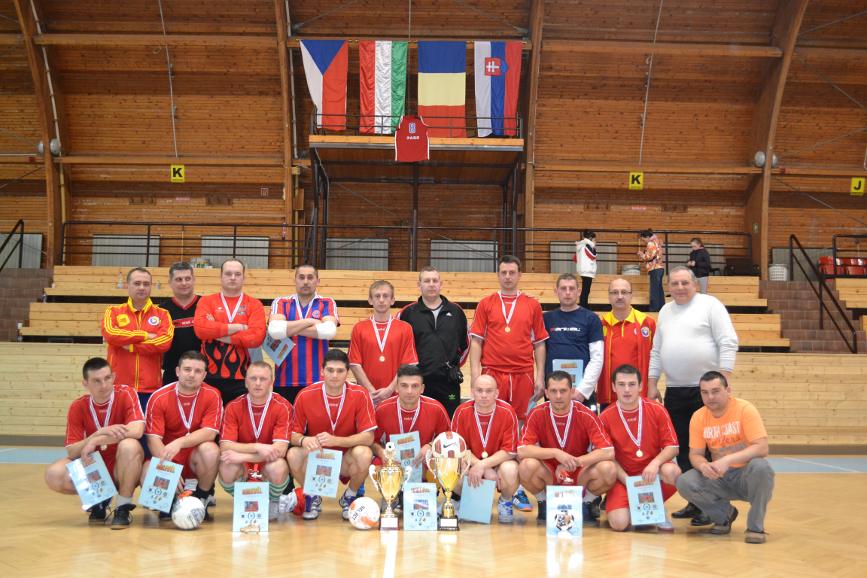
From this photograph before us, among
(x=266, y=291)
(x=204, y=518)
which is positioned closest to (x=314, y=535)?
(x=204, y=518)

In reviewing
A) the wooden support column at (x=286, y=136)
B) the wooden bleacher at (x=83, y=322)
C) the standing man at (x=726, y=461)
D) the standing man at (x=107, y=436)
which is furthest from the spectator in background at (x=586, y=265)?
the standing man at (x=107, y=436)

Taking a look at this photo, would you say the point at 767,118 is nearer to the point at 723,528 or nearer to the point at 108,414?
the point at 723,528

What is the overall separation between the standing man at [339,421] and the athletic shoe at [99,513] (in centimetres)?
137

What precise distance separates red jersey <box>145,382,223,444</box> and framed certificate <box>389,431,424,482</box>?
1386 millimetres

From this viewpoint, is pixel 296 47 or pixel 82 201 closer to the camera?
pixel 296 47

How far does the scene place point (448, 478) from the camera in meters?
5.49

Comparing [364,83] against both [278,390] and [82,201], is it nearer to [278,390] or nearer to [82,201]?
[82,201]

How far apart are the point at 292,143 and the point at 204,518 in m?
13.0

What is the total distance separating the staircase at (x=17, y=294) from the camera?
47.7 feet

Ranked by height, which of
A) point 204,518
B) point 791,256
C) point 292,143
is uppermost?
point 292,143

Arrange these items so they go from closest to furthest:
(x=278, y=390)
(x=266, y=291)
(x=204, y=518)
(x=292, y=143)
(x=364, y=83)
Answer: (x=204, y=518)
(x=278, y=390)
(x=266, y=291)
(x=364, y=83)
(x=292, y=143)

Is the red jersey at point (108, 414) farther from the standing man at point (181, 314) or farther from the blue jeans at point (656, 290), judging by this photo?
the blue jeans at point (656, 290)

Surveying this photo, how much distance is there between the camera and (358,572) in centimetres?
418

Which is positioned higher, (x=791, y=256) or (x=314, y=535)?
(x=791, y=256)
